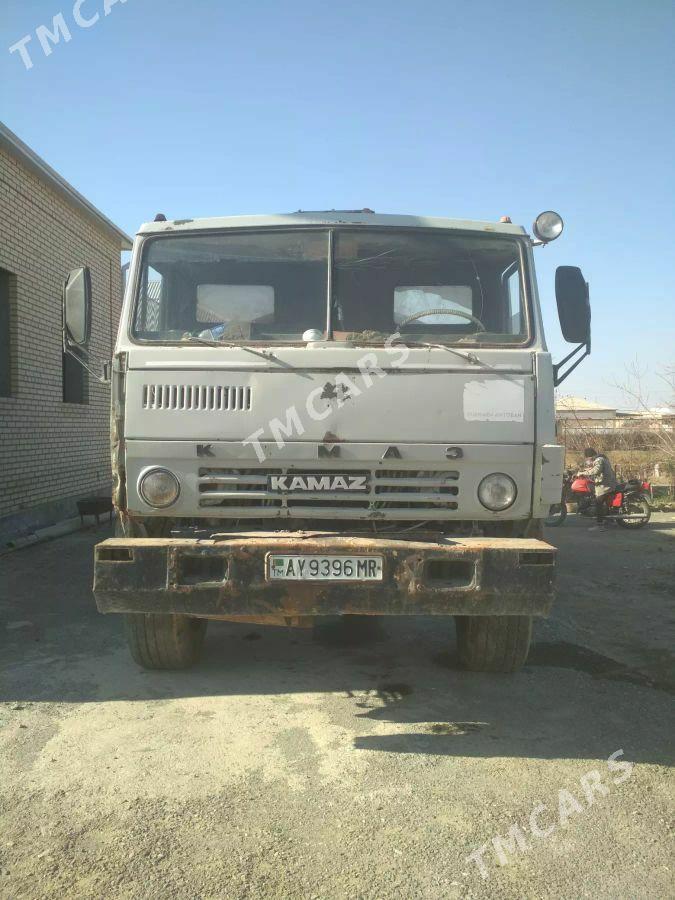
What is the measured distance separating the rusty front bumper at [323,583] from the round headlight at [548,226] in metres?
1.89

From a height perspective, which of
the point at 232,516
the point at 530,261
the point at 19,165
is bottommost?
the point at 232,516

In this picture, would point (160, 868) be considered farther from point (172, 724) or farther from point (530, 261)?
point (530, 261)

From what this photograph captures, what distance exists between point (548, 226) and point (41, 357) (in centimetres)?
798

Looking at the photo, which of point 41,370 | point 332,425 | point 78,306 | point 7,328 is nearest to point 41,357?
point 41,370

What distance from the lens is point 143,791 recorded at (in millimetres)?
3070

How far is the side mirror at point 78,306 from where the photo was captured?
4312 mm

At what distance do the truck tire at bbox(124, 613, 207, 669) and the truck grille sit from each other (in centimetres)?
86

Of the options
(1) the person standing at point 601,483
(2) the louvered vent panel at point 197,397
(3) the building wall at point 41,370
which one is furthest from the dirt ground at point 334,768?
(1) the person standing at point 601,483

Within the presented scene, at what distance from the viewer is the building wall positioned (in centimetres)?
923

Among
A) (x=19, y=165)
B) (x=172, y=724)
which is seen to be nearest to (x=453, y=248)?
(x=172, y=724)

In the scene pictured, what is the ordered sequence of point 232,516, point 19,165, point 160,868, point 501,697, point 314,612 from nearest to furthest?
1. point 160,868
2. point 314,612
3. point 232,516
4. point 501,697
5. point 19,165

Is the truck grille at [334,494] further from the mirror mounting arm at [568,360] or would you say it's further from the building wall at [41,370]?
the building wall at [41,370]

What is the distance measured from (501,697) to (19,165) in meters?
8.88

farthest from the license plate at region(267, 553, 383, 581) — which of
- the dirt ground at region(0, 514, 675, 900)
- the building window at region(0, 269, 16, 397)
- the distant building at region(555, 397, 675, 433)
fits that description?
the distant building at region(555, 397, 675, 433)
